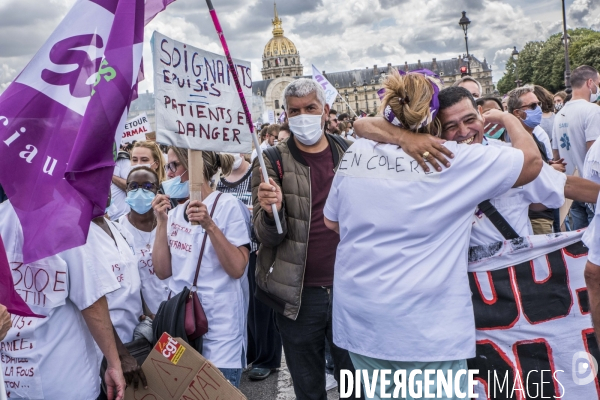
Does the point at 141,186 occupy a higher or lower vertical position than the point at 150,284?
higher

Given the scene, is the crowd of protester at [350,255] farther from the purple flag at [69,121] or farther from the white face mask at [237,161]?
the white face mask at [237,161]

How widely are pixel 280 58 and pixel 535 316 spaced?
172m

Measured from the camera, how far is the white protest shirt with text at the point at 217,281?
3.79m

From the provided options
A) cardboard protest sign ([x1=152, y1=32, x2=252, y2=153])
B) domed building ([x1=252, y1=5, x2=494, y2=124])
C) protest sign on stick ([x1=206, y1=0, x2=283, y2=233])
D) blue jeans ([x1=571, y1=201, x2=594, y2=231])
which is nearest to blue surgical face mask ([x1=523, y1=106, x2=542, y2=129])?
blue jeans ([x1=571, y1=201, x2=594, y2=231])

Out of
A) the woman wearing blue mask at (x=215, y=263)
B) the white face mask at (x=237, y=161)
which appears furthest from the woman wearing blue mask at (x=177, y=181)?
the white face mask at (x=237, y=161)

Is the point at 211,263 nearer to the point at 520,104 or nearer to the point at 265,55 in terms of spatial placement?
the point at 520,104

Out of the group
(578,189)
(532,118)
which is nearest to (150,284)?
(578,189)

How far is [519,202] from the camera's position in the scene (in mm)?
2773

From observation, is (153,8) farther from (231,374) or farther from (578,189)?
(578,189)

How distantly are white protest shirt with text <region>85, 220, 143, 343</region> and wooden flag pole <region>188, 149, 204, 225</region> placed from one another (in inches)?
17.6

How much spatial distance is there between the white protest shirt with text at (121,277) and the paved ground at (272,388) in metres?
1.91

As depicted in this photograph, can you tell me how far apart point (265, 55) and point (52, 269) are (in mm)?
174852

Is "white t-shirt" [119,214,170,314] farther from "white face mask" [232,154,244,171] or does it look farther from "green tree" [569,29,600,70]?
"green tree" [569,29,600,70]

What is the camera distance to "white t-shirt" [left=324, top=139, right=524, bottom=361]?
255cm
